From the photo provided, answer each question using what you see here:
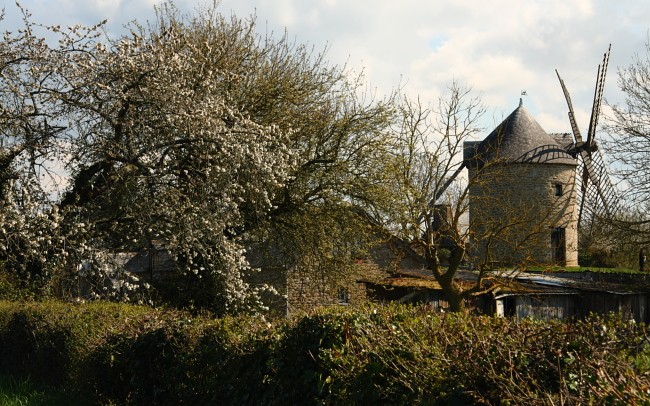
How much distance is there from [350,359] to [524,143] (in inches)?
1446

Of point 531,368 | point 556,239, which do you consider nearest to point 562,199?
point 556,239

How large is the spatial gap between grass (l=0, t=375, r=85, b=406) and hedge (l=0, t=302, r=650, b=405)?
7.0 inches

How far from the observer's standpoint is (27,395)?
10.0m

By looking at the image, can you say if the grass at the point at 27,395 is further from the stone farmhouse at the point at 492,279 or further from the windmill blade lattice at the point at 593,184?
the windmill blade lattice at the point at 593,184

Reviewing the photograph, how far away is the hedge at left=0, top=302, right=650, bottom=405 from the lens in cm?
412

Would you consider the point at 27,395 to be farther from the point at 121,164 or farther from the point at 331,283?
the point at 331,283

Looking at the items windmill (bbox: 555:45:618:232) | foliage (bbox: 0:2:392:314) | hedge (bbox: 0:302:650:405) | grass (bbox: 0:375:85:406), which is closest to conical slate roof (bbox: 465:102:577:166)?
windmill (bbox: 555:45:618:232)

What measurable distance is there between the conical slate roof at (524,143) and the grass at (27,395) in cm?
3133

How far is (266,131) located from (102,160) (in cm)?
327

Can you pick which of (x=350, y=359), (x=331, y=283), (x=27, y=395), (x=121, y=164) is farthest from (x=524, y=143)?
(x=350, y=359)

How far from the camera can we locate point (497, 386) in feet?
13.7

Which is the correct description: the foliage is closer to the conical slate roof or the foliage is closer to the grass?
the grass

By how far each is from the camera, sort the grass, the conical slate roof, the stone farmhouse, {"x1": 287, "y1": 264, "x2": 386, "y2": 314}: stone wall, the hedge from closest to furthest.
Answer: the hedge → the grass → {"x1": 287, "y1": 264, "x2": 386, "y2": 314}: stone wall → the stone farmhouse → the conical slate roof

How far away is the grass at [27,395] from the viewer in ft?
30.9
